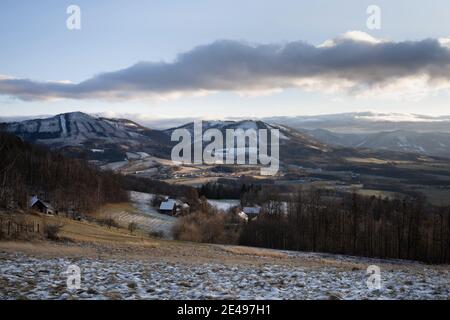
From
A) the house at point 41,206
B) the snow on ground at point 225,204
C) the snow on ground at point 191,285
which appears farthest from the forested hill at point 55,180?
the snow on ground at point 191,285

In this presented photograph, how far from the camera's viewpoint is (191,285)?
1638 cm

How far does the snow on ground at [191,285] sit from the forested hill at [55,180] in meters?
68.5

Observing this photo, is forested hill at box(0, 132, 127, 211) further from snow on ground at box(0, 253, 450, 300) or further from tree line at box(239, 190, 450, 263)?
snow on ground at box(0, 253, 450, 300)

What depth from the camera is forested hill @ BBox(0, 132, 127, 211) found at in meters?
97.2

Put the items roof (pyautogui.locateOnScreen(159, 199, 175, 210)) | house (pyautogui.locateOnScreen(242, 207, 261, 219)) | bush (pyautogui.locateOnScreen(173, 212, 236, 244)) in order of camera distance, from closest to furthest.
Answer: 1. bush (pyautogui.locateOnScreen(173, 212, 236, 244))
2. house (pyautogui.locateOnScreen(242, 207, 261, 219))
3. roof (pyautogui.locateOnScreen(159, 199, 175, 210))

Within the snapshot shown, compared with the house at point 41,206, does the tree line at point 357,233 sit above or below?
below

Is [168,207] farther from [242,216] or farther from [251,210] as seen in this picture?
[251,210]

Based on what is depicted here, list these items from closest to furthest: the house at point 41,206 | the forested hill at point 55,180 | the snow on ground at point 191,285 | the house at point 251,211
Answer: the snow on ground at point 191,285 → the house at point 41,206 → the forested hill at point 55,180 → the house at point 251,211

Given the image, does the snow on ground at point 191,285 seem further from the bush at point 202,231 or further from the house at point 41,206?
the house at point 41,206

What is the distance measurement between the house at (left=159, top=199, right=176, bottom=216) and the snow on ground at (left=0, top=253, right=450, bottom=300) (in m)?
107

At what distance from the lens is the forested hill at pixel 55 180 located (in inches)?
3829

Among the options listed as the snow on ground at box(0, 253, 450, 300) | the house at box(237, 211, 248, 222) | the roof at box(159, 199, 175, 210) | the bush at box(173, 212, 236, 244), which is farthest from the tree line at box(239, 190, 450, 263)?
the snow on ground at box(0, 253, 450, 300)
